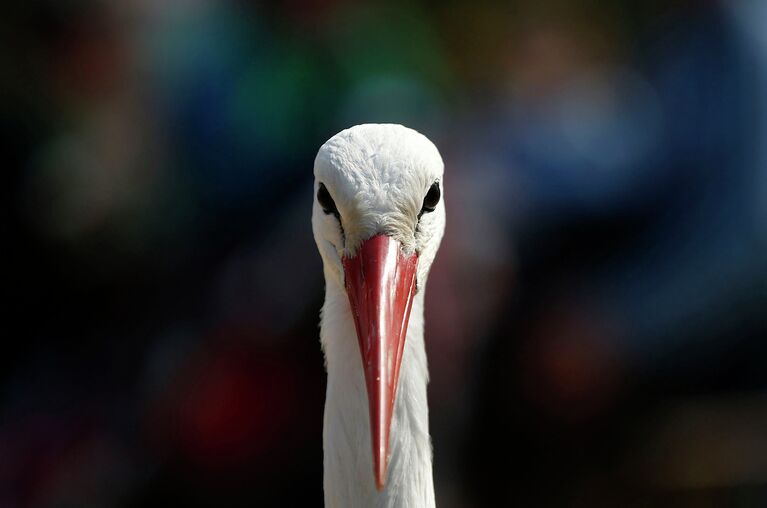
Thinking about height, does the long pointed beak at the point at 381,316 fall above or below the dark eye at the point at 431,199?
below

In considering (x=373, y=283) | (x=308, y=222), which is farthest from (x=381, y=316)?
(x=308, y=222)

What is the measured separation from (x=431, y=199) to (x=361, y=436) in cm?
31

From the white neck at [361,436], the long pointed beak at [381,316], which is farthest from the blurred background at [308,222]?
the long pointed beak at [381,316]

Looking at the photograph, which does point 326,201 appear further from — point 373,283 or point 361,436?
point 361,436

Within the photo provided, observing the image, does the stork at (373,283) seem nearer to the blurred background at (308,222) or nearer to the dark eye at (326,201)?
the dark eye at (326,201)

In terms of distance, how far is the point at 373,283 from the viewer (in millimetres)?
883

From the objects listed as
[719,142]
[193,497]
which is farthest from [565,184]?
[193,497]

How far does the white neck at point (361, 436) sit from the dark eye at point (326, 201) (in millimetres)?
107

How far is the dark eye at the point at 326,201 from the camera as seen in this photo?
99cm

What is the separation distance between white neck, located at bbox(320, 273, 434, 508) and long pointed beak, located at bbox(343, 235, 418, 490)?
0.14 meters

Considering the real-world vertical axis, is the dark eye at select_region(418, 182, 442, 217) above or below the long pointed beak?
above

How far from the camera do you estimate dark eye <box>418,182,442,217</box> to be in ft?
3.28

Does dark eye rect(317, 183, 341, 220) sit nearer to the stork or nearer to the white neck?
the stork

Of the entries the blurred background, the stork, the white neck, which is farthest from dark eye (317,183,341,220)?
the blurred background
